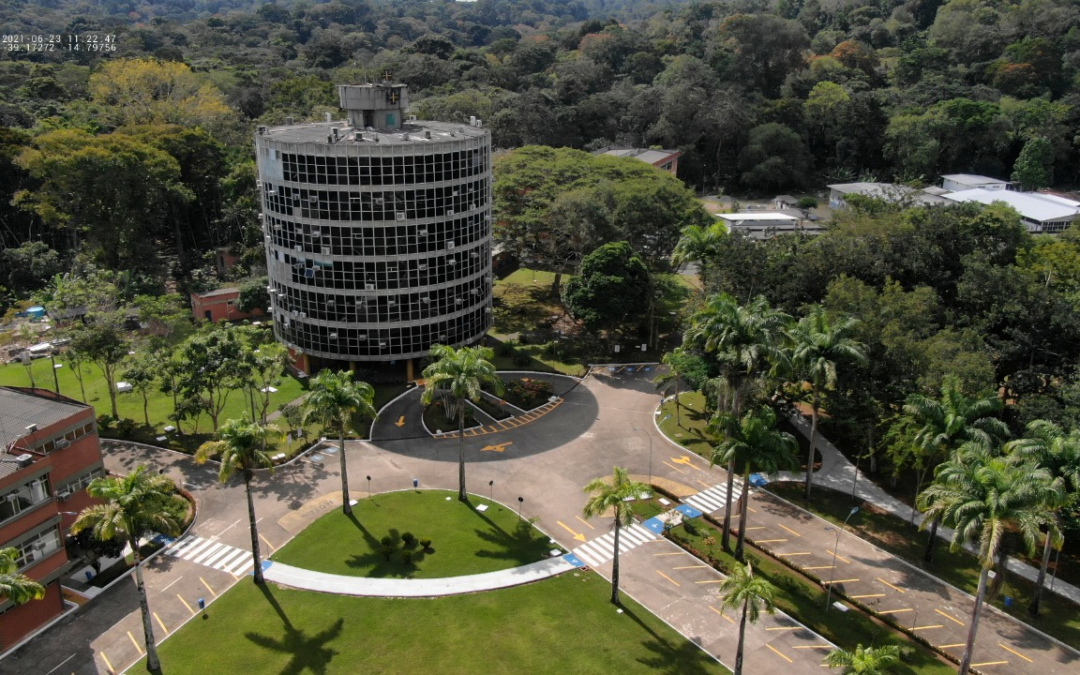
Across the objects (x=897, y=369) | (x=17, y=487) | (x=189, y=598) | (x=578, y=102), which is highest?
(x=578, y=102)

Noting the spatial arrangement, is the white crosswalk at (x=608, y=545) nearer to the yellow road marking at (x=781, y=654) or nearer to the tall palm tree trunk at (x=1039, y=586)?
the yellow road marking at (x=781, y=654)

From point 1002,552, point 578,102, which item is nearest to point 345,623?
point 1002,552

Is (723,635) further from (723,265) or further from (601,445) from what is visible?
(723,265)

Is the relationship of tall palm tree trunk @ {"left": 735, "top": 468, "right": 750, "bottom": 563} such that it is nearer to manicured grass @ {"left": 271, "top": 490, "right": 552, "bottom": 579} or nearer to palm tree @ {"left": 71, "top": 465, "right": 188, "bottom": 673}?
manicured grass @ {"left": 271, "top": 490, "right": 552, "bottom": 579}

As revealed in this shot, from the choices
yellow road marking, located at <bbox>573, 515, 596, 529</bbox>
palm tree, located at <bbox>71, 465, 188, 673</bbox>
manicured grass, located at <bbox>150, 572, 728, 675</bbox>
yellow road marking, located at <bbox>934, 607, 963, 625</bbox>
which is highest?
palm tree, located at <bbox>71, 465, 188, 673</bbox>

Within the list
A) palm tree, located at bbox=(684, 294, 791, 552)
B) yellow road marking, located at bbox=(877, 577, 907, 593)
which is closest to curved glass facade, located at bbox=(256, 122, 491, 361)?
palm tree, located at bbox=(684, 294, 791, 552)

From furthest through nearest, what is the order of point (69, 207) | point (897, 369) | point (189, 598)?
point (69, 207) → point (897, 369) → point (189, 598)

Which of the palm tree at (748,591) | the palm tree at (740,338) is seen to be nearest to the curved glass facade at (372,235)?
the palm tree at (740,338)
